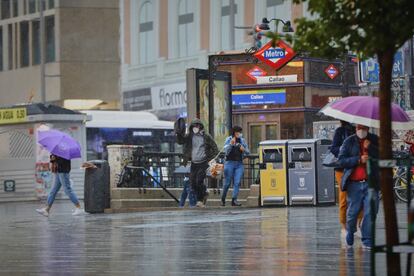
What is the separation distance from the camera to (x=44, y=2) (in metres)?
Result: 64.7

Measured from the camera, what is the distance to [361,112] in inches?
575

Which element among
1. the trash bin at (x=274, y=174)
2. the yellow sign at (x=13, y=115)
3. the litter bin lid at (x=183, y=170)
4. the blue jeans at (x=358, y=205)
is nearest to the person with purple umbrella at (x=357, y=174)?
the blue jeans at (x=358, y=205)

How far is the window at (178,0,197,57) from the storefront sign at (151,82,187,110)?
1741 millimetres

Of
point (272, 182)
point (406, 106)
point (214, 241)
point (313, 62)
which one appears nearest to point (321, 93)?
point (313, 62)

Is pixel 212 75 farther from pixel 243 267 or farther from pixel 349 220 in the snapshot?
pixel 243 267

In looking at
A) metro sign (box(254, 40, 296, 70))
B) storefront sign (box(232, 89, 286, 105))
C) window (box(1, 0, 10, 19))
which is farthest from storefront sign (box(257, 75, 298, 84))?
window (box(1, 0, 10, 19))

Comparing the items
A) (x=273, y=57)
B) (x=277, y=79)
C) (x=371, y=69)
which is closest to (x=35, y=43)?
(x=277, y=79)

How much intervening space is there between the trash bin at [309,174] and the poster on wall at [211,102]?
368cm

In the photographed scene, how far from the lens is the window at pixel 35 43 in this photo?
213 ft

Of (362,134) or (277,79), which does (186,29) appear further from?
(362,134)

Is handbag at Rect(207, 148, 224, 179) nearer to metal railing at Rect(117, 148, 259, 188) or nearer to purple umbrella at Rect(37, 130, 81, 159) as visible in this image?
metal railing at Rect(117, 148, 259, 188)

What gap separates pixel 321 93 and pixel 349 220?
20306 millimetres

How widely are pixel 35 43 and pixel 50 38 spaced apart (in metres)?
1.12

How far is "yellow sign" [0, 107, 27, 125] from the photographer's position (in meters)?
38.9
